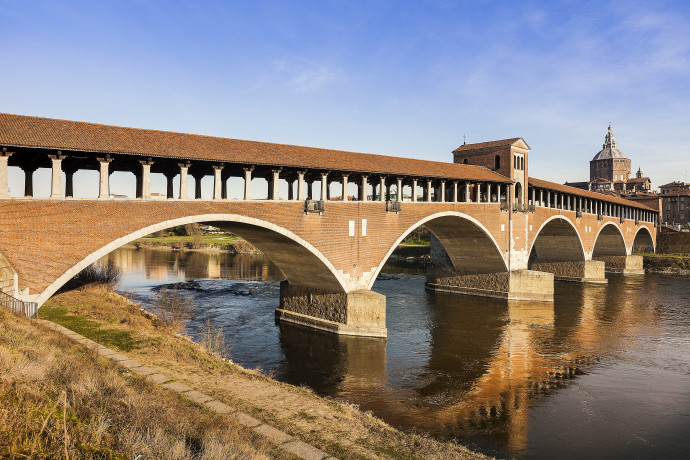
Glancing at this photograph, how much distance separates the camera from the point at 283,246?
25500mm

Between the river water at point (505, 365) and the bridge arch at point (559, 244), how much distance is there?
10366 millimetres

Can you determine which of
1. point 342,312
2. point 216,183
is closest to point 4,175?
point 216,183

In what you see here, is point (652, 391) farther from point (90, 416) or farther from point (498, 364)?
point (90, 416)

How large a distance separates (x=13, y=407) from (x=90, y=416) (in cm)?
106

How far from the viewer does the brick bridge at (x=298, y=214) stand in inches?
651

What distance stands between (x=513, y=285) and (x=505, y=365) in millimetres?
18620

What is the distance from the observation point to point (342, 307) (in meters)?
26.2

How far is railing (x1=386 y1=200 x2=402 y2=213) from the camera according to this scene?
2867 centimetres

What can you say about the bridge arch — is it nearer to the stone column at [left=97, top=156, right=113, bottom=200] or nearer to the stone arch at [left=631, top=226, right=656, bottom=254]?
the stone arch at [left=631, top=226, right=656, bottom=254]

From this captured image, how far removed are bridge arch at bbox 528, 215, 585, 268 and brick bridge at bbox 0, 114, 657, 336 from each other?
0.85 m

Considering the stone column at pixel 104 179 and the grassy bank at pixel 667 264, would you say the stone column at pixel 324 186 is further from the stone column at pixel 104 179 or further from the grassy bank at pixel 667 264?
the grassy bank at pixel 667 264

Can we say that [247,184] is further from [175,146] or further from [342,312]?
[342,312]

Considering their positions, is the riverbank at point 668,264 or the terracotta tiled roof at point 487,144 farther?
the riverbank at point 668,264

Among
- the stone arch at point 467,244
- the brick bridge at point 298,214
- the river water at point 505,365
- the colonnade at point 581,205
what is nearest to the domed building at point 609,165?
the colonnade at point 581,205
